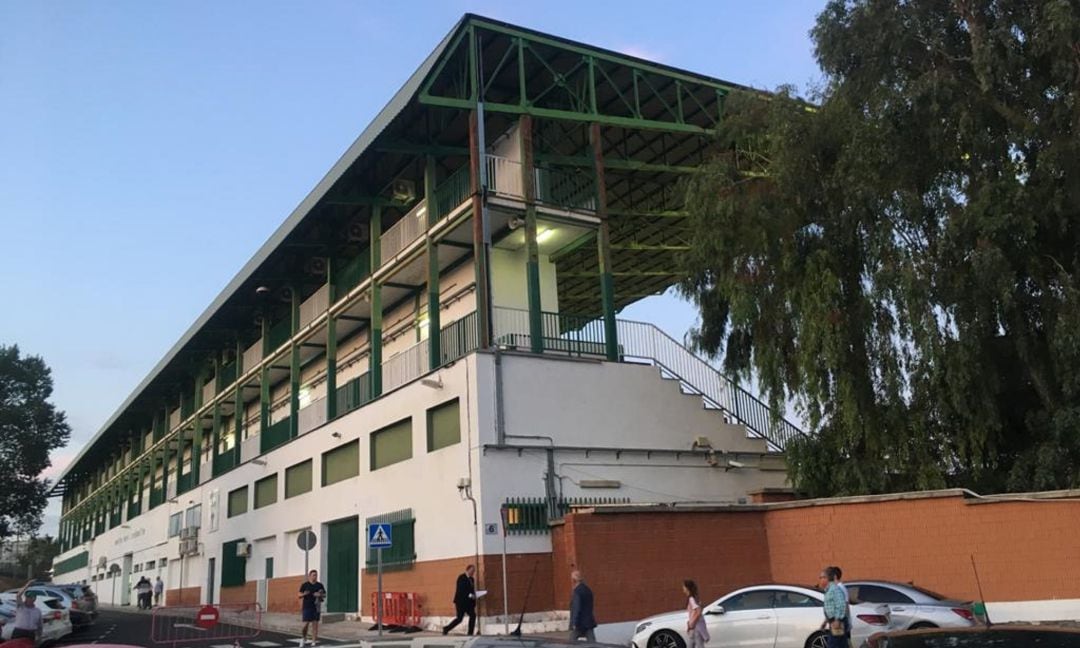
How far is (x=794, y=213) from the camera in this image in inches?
776

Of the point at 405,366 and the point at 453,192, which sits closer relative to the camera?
the point at 453,192

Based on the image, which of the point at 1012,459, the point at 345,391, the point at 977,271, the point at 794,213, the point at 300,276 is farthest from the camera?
the point at 300,276

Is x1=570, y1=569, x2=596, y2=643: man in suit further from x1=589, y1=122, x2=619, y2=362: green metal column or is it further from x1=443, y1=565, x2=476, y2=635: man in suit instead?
x1=589, y1=122, x2=619, y2=362: green metal column

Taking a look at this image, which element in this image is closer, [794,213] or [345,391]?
[794,213]

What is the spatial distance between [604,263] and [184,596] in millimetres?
28547

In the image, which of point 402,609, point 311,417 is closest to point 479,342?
point 402,609

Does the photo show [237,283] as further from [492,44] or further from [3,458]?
[3,458]

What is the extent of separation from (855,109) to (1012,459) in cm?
771

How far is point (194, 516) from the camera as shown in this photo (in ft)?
136

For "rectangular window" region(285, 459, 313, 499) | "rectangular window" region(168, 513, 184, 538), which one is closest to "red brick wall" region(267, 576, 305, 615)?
"rectangular window" region(285, 459, 313, 499)

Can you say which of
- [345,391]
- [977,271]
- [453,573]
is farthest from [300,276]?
[977,271]

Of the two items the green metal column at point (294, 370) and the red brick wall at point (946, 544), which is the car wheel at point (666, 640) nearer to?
the red brick wall at point (946, 544)

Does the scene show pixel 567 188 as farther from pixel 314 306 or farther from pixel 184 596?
pixel 184 596

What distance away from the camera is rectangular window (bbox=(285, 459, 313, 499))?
28969mm
